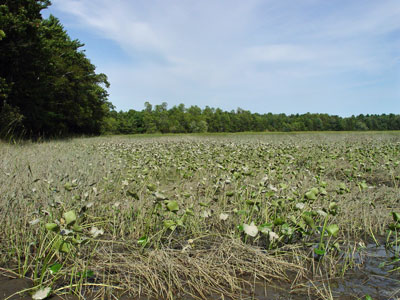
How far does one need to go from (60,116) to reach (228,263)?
95.0 feet

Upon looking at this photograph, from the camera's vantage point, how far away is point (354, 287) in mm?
2672

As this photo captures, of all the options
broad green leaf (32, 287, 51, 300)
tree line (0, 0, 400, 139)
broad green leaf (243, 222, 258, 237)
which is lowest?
broad green leaf (32, 287, 51, 300)

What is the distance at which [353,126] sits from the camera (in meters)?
105

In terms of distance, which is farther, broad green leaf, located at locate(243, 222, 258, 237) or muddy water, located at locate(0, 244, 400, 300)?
broad green leaf, located at locate(243, 222, 258, 237)

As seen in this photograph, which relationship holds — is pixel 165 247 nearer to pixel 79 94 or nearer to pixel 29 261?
pixel 29 261

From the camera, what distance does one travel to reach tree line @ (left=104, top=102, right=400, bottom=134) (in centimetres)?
8994

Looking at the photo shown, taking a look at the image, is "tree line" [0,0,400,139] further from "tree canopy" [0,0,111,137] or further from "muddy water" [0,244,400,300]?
"muddy water" [0,244,400,300]

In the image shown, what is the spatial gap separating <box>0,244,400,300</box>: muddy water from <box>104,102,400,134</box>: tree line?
273 feet

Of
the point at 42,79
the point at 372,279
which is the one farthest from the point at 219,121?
the point at 372,279

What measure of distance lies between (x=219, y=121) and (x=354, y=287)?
4030 inches

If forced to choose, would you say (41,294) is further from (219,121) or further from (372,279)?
(219,121)

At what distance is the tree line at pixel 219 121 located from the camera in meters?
89.9

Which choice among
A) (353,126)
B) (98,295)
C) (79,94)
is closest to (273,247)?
(98,295)

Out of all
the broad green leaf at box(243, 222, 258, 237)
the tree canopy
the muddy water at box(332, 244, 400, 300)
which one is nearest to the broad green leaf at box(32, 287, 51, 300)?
the broad green leaf at box(243, 222, 258, 237)
